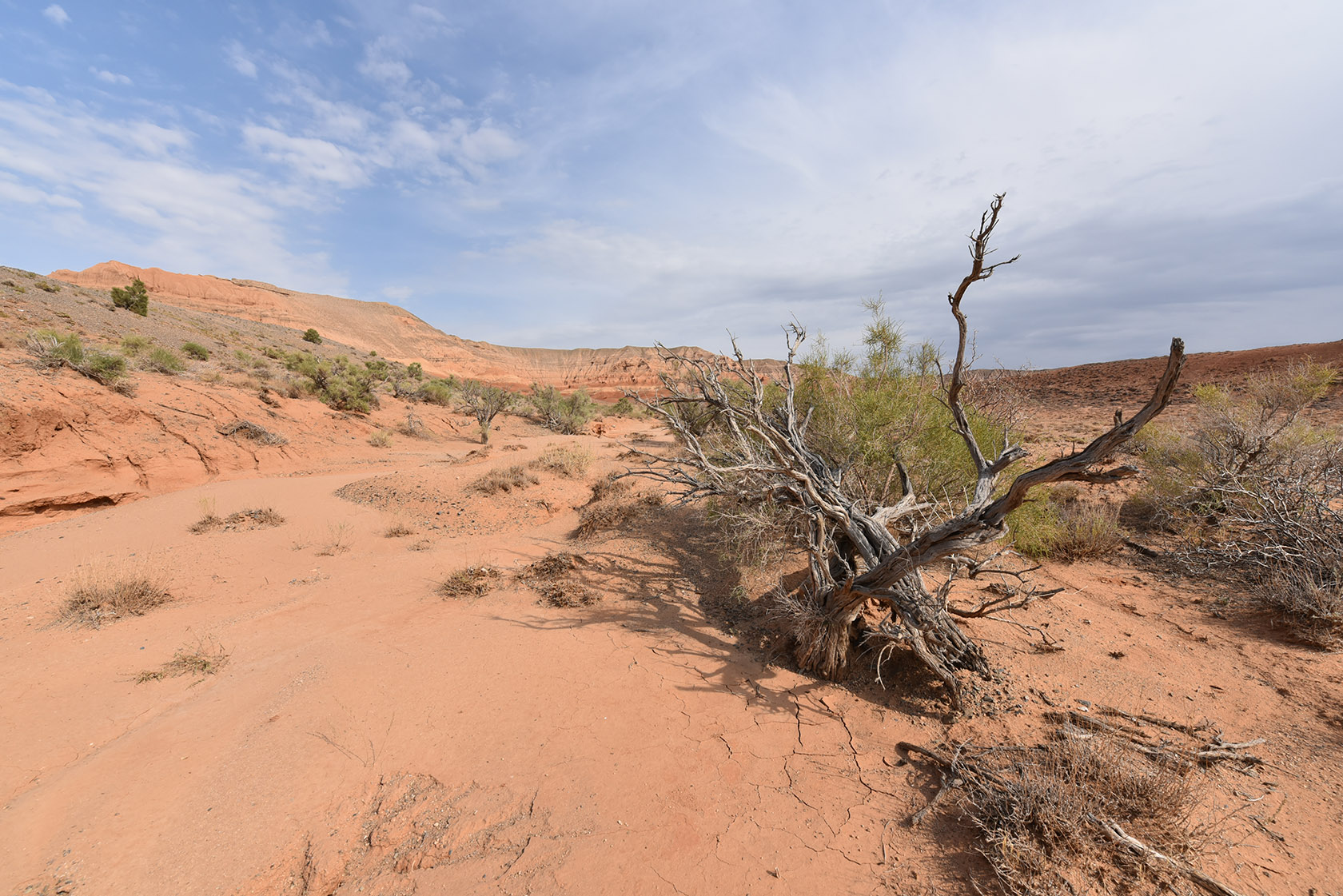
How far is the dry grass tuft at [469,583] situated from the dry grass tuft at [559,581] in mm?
395

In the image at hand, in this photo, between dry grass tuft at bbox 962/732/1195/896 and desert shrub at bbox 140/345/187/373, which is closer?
dry grass tuft at bbox 962/732/1195/896

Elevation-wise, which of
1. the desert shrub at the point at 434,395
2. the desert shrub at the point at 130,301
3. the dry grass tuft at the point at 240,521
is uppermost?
the desert shrub at the point at 130,301

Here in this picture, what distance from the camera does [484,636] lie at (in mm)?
4934

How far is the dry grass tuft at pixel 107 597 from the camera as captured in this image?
16.5ft

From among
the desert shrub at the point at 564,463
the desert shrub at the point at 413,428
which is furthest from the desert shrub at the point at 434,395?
the desert shrub at the point at 564,463

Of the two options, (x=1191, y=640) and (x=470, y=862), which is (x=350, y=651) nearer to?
(x=470, y=862)

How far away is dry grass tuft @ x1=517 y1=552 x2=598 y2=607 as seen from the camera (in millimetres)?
5641

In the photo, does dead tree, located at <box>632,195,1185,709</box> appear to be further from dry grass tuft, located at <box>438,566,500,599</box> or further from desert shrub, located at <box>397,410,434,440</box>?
desert shrub, located at <box>397,410,434,440</box>

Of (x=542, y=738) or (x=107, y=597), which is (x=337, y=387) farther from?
(x=542, y=738)

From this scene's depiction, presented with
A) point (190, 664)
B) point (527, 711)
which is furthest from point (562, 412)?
point (527, 711)

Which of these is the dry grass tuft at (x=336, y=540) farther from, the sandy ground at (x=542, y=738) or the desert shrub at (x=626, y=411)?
the desert shrub at (x=626, y=411)

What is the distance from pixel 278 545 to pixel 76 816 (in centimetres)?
524

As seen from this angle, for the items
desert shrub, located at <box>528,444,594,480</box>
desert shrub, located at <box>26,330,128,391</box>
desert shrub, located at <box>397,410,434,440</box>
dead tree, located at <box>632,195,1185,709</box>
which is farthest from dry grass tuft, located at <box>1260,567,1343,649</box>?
desert shrub, located at <box>397,410,434,440</box>

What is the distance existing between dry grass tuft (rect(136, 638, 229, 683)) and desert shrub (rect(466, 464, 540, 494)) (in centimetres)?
502
